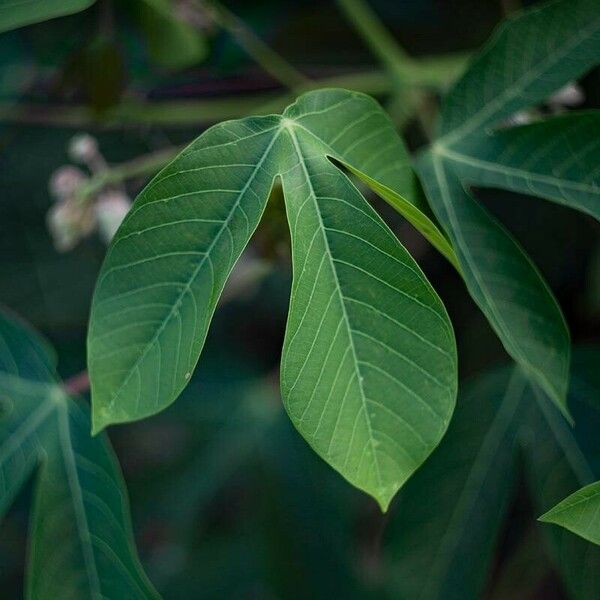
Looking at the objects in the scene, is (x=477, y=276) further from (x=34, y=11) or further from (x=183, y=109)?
(x=183, y=109)

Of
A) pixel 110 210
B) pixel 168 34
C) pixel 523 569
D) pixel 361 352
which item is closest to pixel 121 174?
pixel 110 210

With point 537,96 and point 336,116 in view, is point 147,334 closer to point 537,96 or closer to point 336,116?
point 336,116

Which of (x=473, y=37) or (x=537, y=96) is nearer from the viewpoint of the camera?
(x=537, y=96)

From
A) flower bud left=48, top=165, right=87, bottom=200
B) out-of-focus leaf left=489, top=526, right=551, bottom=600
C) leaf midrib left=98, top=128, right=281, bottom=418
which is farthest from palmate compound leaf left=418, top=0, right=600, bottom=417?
out-of-focus leaf left=489, top=526, right=551, bottom=600

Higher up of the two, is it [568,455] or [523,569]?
[568,455]

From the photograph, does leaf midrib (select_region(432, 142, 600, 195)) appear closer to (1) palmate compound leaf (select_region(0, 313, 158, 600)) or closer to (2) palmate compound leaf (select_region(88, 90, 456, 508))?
(2) palmate compound leaf (select_region(88, 90, 456, 508))

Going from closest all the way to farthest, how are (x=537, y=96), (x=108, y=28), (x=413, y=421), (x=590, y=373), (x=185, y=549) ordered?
(x=413, y=421), (x=537, y=96), (x=590, y=373), (x=108, y=28), (x=185, y=549)

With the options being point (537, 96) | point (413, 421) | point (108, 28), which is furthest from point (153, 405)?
point (108, 28)

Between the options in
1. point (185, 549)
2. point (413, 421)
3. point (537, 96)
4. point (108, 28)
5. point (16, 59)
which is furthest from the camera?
point (185, 549)
